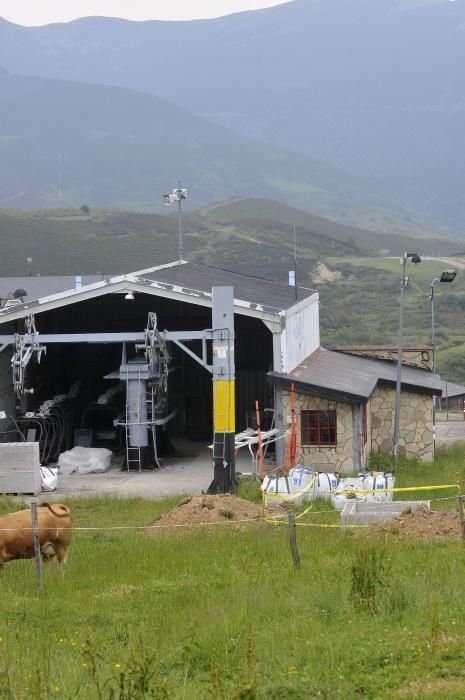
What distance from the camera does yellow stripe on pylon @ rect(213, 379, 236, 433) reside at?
1026 inches

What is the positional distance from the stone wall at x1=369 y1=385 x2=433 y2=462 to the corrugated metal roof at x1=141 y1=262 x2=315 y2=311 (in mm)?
3356

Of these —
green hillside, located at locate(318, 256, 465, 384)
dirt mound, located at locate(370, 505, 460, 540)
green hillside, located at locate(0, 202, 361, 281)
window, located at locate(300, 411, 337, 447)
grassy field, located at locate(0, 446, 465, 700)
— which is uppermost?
green hillside, located at locate(0, 202, 361, 281)

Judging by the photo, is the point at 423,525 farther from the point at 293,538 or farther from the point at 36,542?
the point at 36,542

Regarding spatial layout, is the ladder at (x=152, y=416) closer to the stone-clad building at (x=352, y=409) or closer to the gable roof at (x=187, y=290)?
the gable roof at (x=187, y=290)

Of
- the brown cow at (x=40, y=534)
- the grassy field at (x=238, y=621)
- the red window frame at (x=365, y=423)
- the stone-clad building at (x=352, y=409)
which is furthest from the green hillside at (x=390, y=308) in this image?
the brown cow at (x=40, y=534)

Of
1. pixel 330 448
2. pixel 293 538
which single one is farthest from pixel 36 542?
pixel 330 448

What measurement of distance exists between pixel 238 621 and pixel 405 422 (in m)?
20.3

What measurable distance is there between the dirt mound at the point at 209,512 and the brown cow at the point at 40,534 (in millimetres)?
4185

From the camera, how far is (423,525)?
17750 millimetres

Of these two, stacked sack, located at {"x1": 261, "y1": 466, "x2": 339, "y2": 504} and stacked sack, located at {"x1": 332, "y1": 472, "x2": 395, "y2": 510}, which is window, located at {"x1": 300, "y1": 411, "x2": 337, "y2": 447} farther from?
stacked sack, located at {"x1": 261, "y1": 466, "x2": 339, "y2": 504}

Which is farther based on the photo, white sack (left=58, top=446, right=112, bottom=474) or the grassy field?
white sack (left=58, top=446, right=112, bottom=474)

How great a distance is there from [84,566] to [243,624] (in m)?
4.58

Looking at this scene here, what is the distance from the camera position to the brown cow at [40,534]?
15.0 meters

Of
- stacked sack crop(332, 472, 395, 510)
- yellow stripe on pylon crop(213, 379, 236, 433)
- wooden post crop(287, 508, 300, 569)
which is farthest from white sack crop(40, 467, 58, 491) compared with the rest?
wooden post crop(287, 508, 300, 569)
